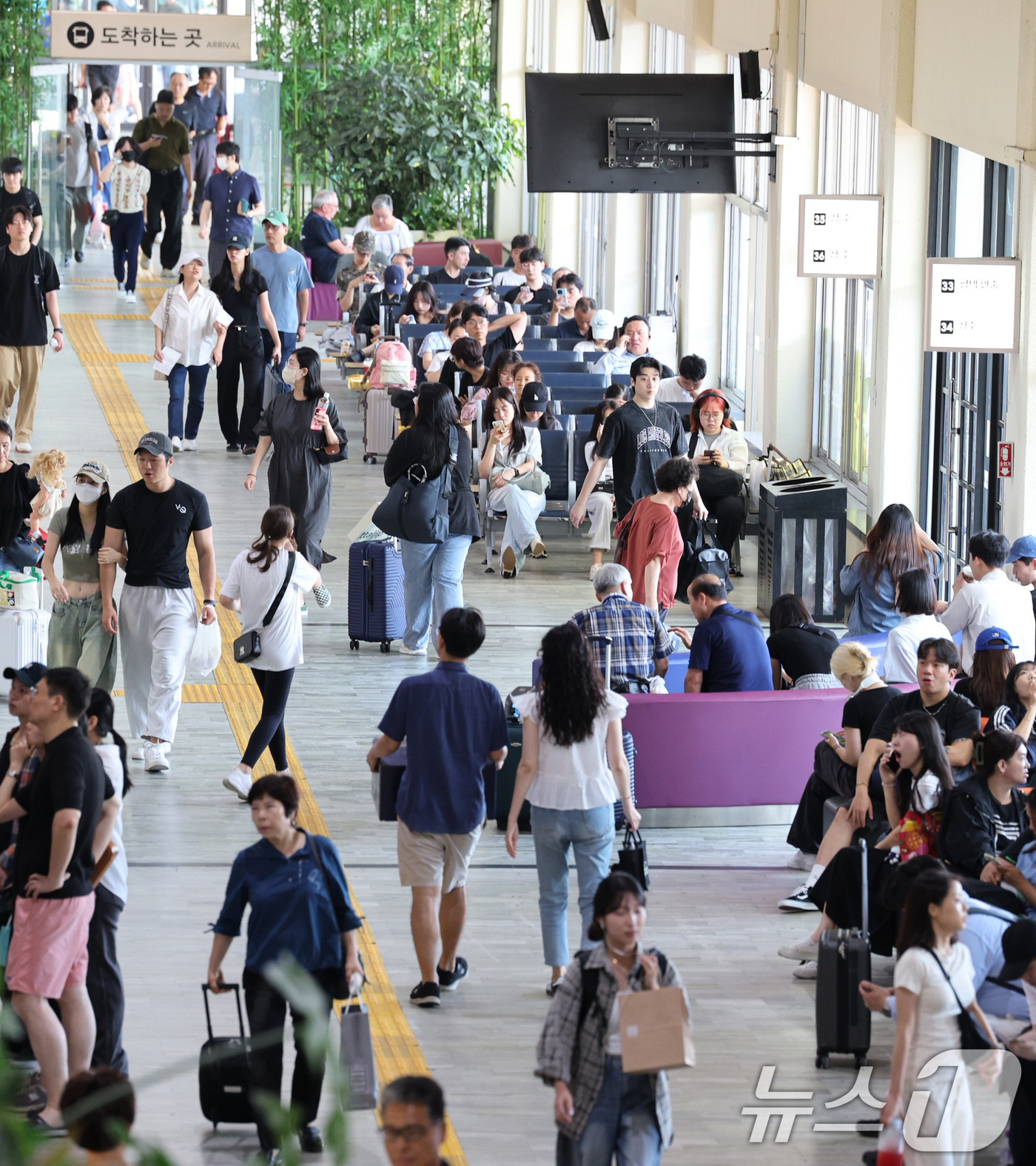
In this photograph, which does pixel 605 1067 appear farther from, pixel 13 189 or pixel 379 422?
pixel 13 189

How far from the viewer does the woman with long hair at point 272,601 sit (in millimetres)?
9266

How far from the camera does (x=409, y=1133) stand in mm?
4254

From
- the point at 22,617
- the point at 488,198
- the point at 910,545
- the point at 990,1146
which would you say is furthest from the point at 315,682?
the point at 488,198

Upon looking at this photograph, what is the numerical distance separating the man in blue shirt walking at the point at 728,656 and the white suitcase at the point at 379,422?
331 inches

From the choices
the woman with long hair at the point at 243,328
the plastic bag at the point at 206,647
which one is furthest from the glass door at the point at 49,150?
the plastic bag at the point at 206,647

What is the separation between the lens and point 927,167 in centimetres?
1309

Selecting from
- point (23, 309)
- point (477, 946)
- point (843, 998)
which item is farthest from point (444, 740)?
point (23, 309)

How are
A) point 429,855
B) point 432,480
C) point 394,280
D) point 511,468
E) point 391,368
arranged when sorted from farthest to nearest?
point 394,280 → point 391,368 → point 511,468 → point 432,480 → point 429,855

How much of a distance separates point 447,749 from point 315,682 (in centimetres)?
491

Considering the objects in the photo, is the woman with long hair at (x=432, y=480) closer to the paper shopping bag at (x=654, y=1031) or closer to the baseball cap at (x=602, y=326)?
the paper shopping bag at (x=654, y=1031)

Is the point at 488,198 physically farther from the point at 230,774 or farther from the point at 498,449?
the point at 230,774

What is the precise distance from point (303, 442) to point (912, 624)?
4713 millimetres

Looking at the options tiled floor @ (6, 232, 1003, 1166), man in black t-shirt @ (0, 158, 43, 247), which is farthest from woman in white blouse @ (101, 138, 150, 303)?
tiled floor @ (6, 232, 1003, 1166)

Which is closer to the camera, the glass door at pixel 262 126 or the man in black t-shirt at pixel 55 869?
the man in black t-shirt at pixel 55 869
